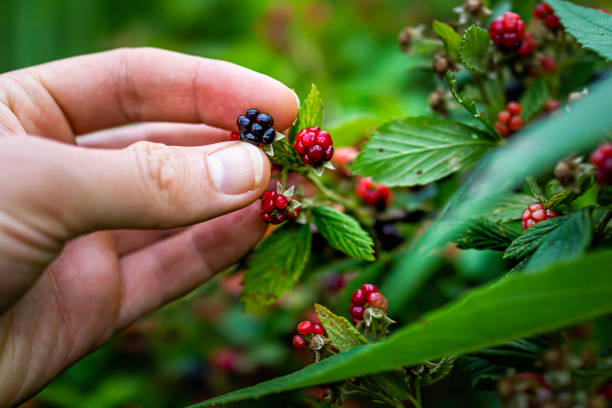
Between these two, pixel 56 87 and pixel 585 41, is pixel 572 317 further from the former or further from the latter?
pixel 56 87

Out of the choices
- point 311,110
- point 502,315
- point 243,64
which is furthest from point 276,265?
point 243,64

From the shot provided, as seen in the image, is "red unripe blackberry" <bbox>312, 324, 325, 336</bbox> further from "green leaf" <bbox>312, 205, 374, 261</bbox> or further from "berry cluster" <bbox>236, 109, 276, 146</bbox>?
"berry cluster" <bbox>236, 109, 276, 146</bbox>

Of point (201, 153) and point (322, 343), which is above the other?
point (201, 153)

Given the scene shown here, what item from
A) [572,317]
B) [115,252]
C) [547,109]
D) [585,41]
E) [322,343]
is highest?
[585,41]

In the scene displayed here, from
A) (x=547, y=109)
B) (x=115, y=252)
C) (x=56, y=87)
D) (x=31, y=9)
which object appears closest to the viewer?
(x=547, y=109)

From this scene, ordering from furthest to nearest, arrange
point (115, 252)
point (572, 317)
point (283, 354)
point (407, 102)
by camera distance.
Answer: point (407, 102) < point (283, 354) < point (115, 252) < point (572, 317)

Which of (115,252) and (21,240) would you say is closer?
(21,240)

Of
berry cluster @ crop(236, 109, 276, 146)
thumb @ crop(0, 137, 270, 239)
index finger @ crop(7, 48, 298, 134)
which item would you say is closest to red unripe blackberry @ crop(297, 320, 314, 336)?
thumb @ crop(0, 137, 270, 239)

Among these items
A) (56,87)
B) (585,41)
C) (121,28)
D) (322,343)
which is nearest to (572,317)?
(322,343)
